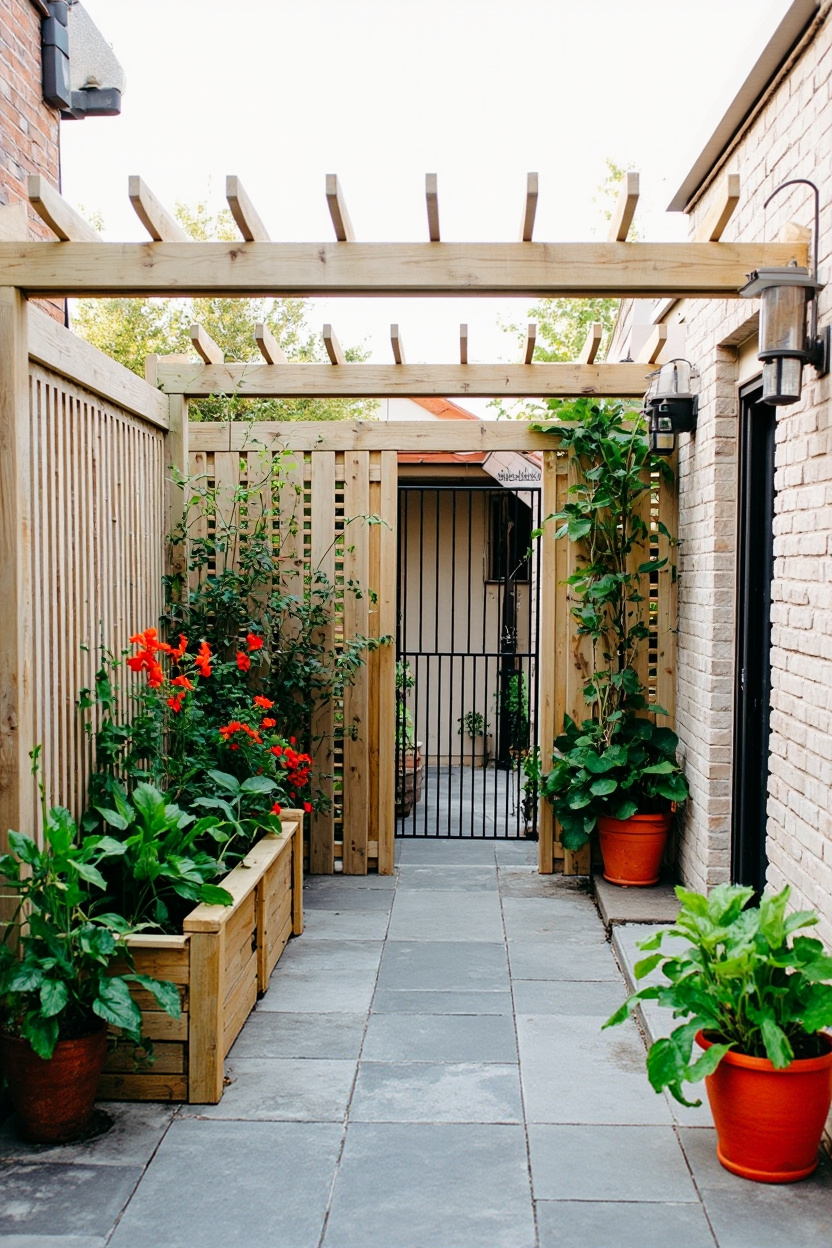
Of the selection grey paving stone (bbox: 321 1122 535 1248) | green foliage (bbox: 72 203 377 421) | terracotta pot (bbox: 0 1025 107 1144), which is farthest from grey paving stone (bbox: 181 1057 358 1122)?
green foliage (bbox: 72 203 377 421)

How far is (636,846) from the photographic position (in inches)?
207

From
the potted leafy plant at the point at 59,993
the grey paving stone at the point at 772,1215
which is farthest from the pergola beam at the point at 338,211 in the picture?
the grey paving stone at the point at 772,1215

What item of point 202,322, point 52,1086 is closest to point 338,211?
point 52,1086

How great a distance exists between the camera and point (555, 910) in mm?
5281

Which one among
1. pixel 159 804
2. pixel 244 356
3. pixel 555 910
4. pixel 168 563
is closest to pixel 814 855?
pixel 159 804

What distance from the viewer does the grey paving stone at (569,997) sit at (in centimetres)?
396

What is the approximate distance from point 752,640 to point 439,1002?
6.15 feet

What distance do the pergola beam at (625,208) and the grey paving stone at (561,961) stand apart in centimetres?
269

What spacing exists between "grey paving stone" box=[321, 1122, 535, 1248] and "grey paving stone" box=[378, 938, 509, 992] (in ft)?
3.86

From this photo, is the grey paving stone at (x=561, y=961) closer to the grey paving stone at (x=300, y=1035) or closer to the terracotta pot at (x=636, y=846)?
the terracotta pot at (x=636, y=846)

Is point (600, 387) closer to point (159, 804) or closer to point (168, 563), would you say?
point (168, 563)

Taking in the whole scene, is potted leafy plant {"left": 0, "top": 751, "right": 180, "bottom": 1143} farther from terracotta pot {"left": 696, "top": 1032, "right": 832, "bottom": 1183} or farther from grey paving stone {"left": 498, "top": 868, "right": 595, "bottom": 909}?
grey paving stone {"left": 498, "top": 868, "right": 595, "bottom": 909}

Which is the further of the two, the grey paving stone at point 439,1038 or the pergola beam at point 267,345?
the pergola beam at point 267,345

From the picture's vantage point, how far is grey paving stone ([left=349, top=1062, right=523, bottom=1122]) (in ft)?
10.2
